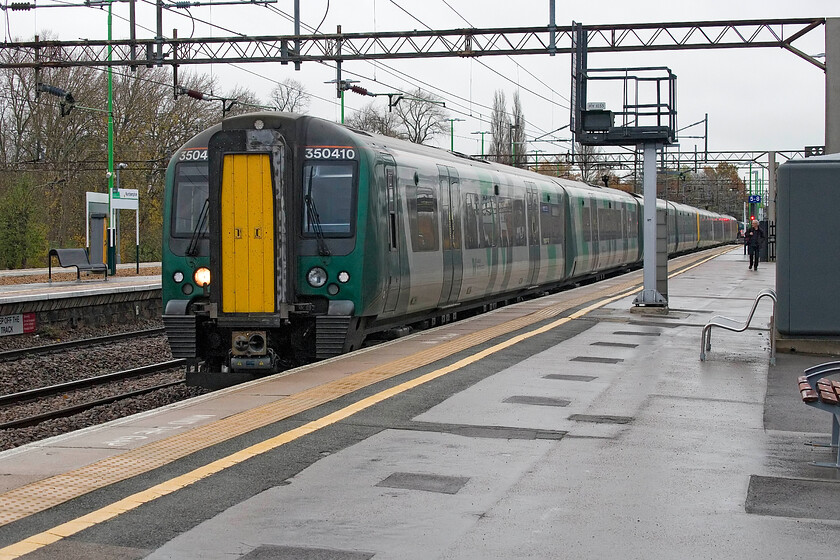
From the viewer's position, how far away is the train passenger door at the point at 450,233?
645 inches

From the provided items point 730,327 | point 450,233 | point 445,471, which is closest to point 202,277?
point 450,233

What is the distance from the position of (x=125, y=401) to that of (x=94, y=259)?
68.9 feet

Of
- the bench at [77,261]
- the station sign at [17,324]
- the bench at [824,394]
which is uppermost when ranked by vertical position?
the bench at [77,261]

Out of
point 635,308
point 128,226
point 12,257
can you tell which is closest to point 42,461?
point 635,308

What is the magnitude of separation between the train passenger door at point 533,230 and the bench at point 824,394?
14.6 m

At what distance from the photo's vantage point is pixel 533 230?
23.2 metres

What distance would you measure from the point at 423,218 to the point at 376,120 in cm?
5741

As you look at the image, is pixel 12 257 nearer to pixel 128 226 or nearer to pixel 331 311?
pixel 128 226

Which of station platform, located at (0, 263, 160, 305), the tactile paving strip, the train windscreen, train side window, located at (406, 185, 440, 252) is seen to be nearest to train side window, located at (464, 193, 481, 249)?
train side window, located at (406, 185, 440, 252)

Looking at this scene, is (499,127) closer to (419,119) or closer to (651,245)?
(419,119)

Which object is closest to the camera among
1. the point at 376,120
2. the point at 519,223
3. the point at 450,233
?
the point at 450,233

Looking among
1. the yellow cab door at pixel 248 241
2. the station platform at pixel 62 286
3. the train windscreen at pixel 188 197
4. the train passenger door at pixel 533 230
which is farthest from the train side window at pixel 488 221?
the station platform at pixel 62 286

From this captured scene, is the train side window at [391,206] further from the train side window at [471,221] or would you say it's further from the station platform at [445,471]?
the train side window at [471,221]

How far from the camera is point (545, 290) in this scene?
87.8 ft
